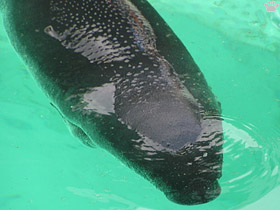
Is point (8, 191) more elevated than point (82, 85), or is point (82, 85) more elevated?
point (82, 85)

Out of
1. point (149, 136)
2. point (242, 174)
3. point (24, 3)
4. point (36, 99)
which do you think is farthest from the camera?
point (36, 99)

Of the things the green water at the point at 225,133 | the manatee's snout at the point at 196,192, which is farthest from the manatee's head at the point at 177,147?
the green water at the point at 225,133

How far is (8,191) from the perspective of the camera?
15.2ft

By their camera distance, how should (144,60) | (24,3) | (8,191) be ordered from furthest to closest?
(8,191), (24,3), (144,60)

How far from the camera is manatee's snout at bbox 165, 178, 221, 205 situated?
8.93 ft

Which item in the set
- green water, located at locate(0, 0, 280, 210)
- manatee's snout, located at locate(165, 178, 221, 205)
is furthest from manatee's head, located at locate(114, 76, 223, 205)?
green water, located at locate(0, 0, 280, 210)

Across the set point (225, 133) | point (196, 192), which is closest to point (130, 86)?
point (196, 192)

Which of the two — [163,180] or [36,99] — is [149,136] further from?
[36,99]


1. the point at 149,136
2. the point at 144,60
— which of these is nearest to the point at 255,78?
the point at 144,60

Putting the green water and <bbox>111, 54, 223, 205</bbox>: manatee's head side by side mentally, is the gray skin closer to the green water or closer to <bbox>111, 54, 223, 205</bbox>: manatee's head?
<bbox>111, 54, 223, 205</bbox>: manatee's head

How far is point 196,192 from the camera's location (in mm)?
2742

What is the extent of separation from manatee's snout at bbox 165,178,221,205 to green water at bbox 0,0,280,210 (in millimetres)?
970

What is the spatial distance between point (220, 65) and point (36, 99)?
230cm

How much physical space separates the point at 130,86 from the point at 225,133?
1207 millimetres
